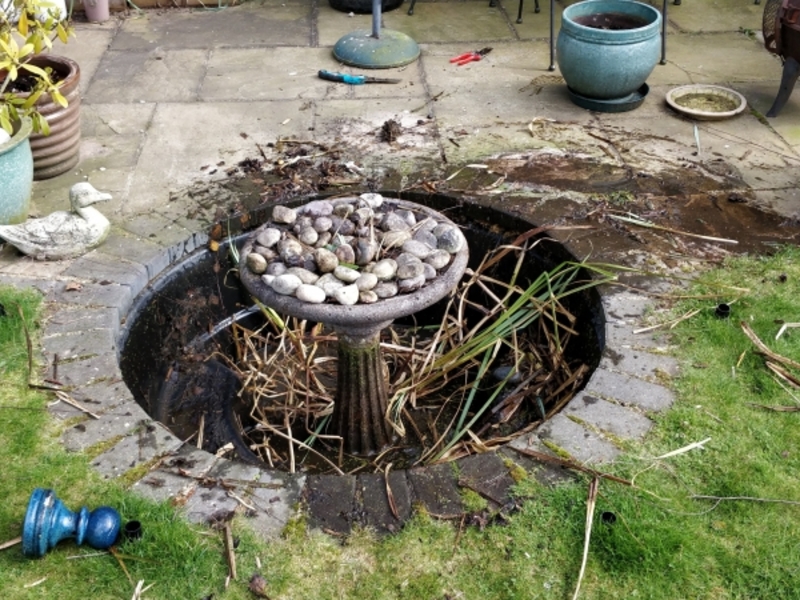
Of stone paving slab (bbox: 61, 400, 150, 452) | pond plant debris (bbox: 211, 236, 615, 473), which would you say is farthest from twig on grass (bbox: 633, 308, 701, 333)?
stone paving slab (bbox: 61, 400, 150, 452)

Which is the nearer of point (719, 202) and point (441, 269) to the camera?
point (441, 269)

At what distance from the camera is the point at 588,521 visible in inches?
99.0

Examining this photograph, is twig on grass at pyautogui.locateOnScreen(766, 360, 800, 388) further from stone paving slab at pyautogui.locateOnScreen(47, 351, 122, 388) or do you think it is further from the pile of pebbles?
stone paving slab at pyautogui.locateOnScreen(47, 351, 122, 388)

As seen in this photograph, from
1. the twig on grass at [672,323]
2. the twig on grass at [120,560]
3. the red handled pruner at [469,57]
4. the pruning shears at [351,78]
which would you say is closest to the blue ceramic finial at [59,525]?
the twig on grass at [120,560]

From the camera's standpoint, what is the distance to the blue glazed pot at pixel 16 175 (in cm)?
373

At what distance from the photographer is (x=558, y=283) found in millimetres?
3629

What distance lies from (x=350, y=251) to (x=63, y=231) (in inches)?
61.5

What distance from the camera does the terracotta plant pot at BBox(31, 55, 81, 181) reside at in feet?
13.7

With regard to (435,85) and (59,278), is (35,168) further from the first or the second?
(435,85)

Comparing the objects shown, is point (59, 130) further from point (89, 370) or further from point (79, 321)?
point (89, 370)

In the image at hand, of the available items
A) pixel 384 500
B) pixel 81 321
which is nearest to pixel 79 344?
pixel 81 321

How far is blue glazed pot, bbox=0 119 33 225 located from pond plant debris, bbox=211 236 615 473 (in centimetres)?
110

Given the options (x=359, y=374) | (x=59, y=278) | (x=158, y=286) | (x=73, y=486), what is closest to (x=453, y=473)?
(x=359, y=374)

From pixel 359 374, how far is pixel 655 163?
7.15 feet
